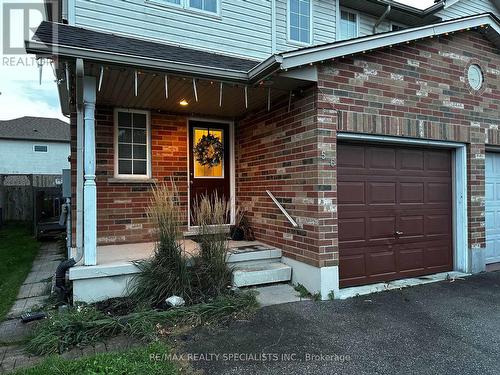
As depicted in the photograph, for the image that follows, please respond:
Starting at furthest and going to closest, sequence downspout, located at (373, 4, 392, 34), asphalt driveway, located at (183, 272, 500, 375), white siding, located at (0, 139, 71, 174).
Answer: white siding, located at (0, 139, 71, 174), downspout, located at (373, 4, 392, 34), asphalt driveway, located at (183, 272, 500, 375)

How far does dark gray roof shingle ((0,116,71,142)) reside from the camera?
24000 mm

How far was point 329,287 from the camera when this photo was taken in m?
4.52

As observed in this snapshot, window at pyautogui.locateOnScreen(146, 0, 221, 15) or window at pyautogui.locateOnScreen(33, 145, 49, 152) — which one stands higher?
window at pyautogui.locateOnScreen(146, 0, 221, 15)

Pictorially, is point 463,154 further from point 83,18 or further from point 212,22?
point 83,18

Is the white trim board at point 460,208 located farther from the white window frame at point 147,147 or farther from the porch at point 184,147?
the white window frame at point 147,147

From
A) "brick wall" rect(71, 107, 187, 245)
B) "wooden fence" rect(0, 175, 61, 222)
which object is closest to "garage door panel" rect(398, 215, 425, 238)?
"brick wall" rect(71, 107, 187, 245)

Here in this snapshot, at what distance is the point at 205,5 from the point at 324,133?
12.3ft

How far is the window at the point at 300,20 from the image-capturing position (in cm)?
741

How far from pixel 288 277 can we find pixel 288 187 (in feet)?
4.36

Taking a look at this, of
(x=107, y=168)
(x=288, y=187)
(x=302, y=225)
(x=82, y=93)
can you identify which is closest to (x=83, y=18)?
(x=82, y=93)

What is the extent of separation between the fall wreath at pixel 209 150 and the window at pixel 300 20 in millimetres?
2851

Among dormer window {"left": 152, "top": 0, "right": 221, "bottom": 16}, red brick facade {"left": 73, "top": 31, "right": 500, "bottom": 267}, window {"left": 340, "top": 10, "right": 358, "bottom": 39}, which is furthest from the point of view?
window {"left": 340, "top": 10, "right": 358, "bottom": 39}

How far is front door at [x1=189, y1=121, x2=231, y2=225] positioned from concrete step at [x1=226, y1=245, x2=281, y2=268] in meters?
1.39

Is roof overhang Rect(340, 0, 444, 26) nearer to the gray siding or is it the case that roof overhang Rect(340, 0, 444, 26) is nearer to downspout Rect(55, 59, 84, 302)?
the gray siding
